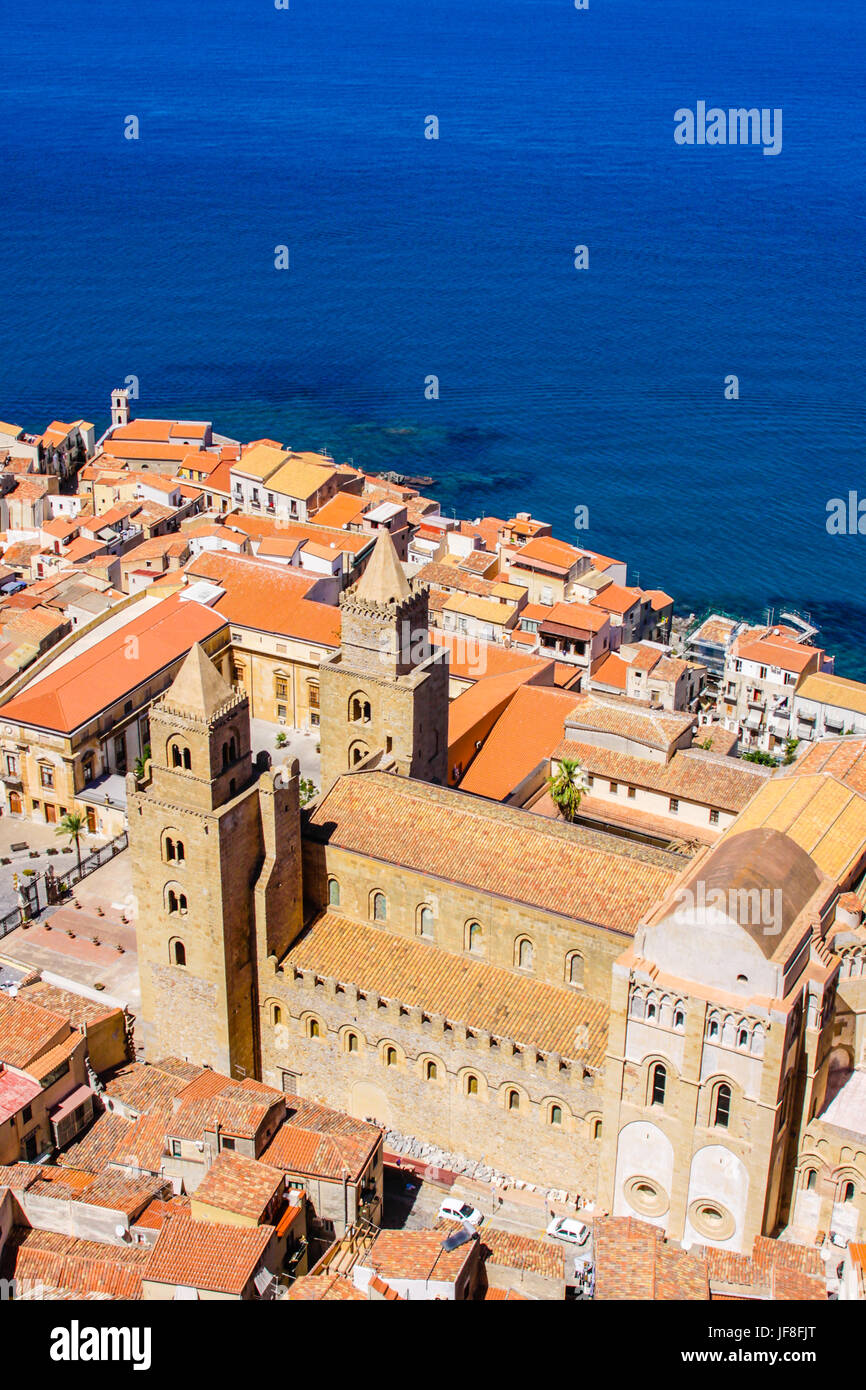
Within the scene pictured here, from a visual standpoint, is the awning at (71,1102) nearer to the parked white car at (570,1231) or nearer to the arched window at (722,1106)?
the parked white car at (570,1231)

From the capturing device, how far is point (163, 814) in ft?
150

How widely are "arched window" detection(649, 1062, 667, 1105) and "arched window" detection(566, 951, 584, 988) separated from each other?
5587mm

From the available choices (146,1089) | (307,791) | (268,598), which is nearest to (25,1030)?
(146,1089)

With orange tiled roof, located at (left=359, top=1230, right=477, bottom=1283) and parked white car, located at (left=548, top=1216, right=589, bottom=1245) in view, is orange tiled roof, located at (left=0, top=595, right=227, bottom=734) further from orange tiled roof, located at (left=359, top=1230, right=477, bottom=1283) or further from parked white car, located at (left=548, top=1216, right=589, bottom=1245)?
orange tiled roof, located at (left=359, top=1230, right=477, bottom=1283)

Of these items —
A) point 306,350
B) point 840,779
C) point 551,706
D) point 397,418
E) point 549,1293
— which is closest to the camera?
point 549,1293

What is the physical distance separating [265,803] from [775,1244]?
2047cm

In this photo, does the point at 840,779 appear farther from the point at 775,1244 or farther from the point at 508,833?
the point at 775,1244

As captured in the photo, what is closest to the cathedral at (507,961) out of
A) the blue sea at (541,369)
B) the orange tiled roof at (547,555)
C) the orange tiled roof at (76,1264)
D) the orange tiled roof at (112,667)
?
the orange tiled roof at (76,1264)

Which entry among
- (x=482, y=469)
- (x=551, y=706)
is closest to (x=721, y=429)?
(x=482, y=469)

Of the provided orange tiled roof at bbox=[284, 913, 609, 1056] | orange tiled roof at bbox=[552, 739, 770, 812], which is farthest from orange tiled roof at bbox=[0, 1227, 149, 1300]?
orange tiled roof at bbox=[552, 739, 770, 812]

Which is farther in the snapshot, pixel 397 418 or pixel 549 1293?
pixel 397 418

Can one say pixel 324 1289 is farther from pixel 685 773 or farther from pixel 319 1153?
pixel 685 773

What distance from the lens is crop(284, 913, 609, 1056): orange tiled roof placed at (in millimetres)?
44406

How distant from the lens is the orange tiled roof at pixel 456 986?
146 ft
